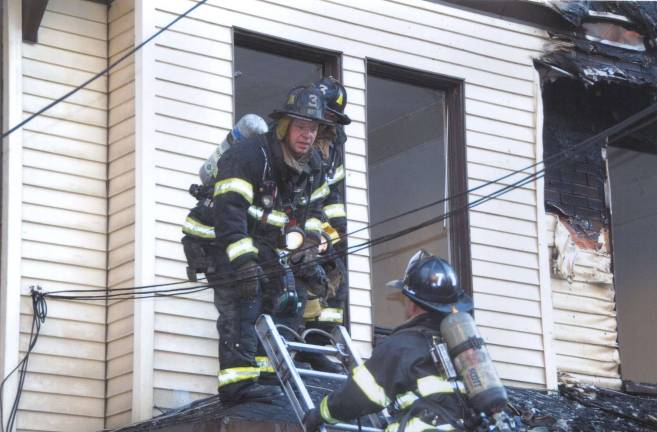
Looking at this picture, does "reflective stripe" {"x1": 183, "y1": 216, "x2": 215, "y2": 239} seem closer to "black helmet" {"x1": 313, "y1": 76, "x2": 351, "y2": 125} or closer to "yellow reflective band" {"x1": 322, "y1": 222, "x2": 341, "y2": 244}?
"yellow reflective band" {"x1": 322, "y1": 222, "x2": 341, "y2": 244}

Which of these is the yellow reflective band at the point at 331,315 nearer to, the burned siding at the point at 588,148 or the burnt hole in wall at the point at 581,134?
the burned siding at the point at 588,148

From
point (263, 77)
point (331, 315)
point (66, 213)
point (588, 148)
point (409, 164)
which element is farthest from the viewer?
point (588, 148)

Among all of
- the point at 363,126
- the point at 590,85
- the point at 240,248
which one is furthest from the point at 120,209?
the point at 590,85

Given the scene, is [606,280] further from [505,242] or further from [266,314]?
[266,314]

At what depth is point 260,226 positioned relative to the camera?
1020 cm

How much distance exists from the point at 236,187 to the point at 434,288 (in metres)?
1.88

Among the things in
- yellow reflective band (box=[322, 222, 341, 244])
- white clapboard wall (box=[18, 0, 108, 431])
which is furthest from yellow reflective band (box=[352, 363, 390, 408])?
white clapboard wall (box=[18, 0, 108, 431])

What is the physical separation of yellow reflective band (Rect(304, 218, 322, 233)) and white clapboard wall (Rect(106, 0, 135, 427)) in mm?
1303

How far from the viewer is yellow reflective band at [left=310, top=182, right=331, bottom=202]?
10.5 meters

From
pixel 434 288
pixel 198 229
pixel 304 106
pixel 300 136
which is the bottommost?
pixel 434 288

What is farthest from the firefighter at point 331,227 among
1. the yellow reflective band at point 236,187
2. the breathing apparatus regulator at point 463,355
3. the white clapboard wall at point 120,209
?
the breathing apparatus regulator at point 463,355

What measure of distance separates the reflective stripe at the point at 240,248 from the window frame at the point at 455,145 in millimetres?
3177

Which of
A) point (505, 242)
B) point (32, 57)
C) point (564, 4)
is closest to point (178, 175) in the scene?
point (32, 57)

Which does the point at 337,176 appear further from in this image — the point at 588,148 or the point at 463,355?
the point at 588,148
